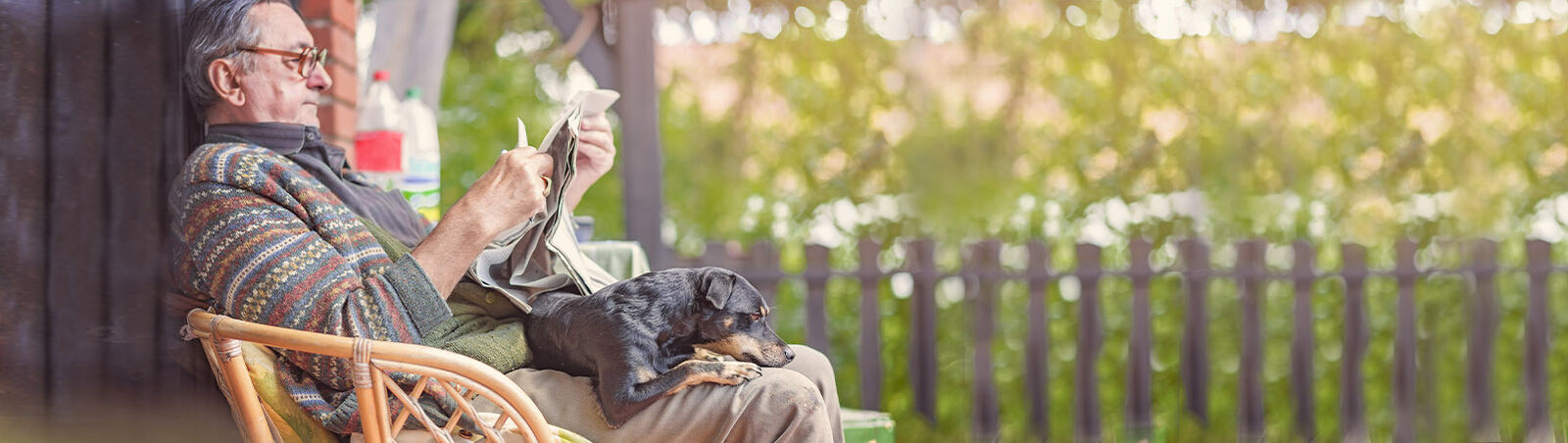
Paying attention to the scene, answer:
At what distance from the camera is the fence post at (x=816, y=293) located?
5.30 m

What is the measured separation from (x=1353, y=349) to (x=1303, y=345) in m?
0.25

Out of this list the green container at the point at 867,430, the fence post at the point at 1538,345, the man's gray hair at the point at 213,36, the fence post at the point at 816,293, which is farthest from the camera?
the fence post at the point at 1538,345

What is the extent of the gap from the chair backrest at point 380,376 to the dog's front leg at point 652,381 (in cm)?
13

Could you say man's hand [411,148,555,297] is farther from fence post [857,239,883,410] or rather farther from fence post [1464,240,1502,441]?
fence post [1464,240,1502,441]

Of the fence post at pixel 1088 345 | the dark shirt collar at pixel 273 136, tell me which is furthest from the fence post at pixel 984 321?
the dark shirt collar at pixel 273 136

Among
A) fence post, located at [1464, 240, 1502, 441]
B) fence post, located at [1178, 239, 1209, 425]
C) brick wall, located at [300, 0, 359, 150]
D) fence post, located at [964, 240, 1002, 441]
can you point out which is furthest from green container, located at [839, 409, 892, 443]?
fence post, located at [1464, 240, 1502, 441]

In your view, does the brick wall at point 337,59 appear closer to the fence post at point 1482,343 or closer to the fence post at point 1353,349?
the fence post at point 1353,349

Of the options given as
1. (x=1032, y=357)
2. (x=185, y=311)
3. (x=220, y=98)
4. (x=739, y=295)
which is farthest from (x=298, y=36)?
(x=1032, y=357)

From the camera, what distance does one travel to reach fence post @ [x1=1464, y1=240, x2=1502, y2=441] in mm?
5543

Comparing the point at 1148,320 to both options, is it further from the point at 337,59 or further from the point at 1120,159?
the point at 337,59

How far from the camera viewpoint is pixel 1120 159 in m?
6.52

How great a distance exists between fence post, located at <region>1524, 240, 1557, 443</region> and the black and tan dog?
16.2 feet

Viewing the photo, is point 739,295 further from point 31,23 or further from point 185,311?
point 31,23

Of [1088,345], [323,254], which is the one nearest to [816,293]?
[1088,345]
